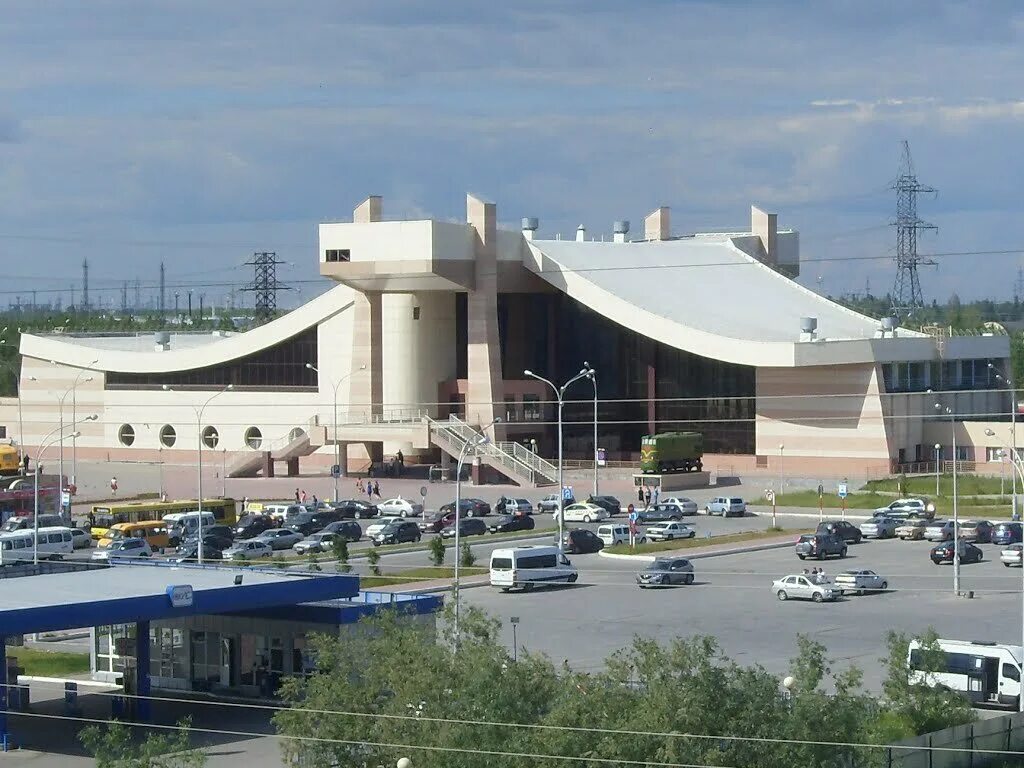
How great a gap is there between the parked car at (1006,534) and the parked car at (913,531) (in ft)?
7.42

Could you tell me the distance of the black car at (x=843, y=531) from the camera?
50.4m

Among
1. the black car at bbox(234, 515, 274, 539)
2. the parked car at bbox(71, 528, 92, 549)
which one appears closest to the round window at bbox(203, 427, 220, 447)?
the black car at bbox(234, 515, 274, 539)

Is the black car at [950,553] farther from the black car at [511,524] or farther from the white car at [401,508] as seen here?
the white car at [401,508]

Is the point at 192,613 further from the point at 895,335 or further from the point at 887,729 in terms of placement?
the point at 895,335

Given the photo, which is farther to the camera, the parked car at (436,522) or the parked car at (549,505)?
the parked car at (549,505)

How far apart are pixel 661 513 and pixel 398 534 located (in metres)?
9.05

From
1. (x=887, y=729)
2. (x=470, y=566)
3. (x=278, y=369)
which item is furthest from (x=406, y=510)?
(x=887, y=729)

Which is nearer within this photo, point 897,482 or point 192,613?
point 192,613

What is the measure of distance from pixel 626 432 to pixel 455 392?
24.9ft

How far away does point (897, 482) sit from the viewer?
64.6 m

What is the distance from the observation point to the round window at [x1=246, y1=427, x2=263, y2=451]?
263 ft

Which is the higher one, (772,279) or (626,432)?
(772,279)

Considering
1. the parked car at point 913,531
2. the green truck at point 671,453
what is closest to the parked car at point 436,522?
the green truck at point 671,453

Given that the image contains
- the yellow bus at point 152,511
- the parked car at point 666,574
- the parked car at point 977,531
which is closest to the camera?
the parked car at point 666,574
